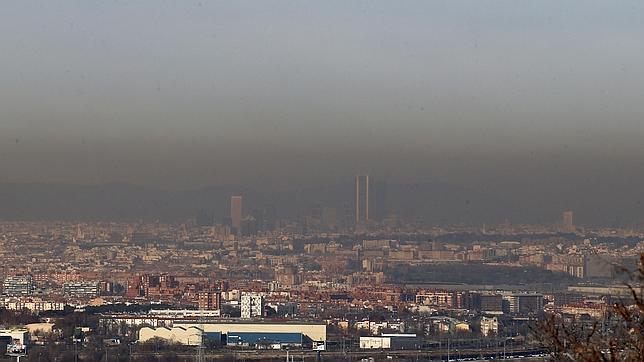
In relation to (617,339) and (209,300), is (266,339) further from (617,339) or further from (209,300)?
(617,339)

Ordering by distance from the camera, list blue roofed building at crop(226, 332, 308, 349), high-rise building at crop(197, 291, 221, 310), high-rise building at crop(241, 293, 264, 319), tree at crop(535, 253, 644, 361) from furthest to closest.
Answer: high-rise building at crop(197, 291, 221, 310) < high-rise building at crop(241, 293, 264, 319) < blue roofed building at crop(226, 332, 308, 349) < tree at crop(535, 253, 644, 361)

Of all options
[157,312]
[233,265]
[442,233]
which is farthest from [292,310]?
[442,233]

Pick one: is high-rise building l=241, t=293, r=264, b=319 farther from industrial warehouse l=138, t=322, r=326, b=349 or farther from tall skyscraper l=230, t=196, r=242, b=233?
tall skyscraper l=230, t=196, r=242, b=233

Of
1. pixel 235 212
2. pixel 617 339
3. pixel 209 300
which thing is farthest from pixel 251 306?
pixel 617 339

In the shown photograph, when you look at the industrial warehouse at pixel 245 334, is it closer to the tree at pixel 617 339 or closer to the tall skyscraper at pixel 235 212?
the tree at pixel 617 339

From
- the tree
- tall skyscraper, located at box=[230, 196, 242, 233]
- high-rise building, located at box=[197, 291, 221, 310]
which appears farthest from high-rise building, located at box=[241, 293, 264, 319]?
the tree

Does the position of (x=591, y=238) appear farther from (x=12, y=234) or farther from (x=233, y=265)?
(x=12, y=234)
